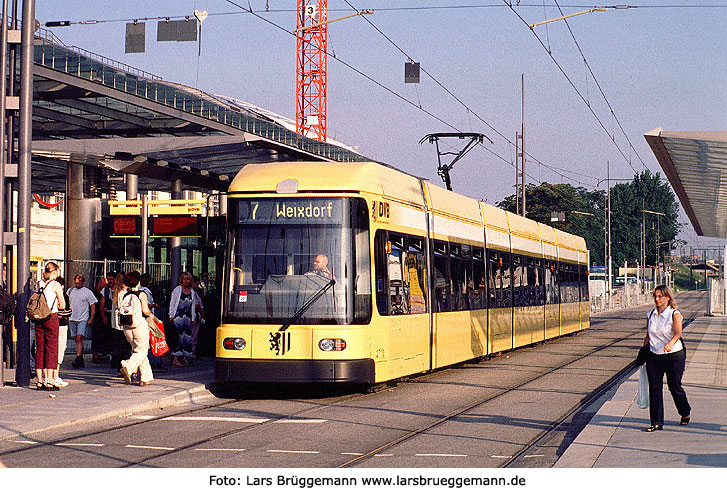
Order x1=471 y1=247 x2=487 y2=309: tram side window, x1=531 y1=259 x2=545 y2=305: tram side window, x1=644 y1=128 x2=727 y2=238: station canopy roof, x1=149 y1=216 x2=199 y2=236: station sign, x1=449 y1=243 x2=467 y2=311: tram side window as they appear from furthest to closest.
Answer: x1=531 y1=259 x2=545 y2=305: tram side window < x1=471 y1=247 x2=487 y2=309: tram side window < x1=149 y1=216 x2=199 y2=236: station sign < x1=449 y1=243 x2=467 y2=311: tram side window < x1=644 y1=128 x2=727 y2=238: station canopy roof

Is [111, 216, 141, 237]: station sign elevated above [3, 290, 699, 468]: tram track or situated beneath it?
elevated above

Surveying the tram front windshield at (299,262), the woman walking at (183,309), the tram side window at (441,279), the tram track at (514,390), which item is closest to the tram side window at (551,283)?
the tram track at (514,390)

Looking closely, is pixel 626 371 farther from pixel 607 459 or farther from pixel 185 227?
pixel 607 459

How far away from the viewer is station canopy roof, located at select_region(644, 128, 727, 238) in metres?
18.1

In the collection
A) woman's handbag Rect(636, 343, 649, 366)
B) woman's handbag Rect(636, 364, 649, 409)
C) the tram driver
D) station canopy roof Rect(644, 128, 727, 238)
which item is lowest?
woman's handbag Rect(636, 364, 649, 409)

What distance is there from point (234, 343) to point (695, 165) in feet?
37.5

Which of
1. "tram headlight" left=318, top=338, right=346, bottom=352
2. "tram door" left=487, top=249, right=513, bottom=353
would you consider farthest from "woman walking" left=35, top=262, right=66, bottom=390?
"tram door" left=487, top=249, right=513, bottom=353

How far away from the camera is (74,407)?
13.5m

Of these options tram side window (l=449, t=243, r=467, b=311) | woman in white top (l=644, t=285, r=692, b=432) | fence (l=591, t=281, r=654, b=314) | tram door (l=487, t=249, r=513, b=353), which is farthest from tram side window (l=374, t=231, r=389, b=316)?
fence (l=591, t=281, r=654, b=314)

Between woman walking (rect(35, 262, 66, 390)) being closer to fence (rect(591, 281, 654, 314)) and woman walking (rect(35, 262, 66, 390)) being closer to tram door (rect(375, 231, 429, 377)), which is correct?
tram door (rect(375, 231, 429, 377))

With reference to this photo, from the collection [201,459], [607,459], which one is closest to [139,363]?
[201,459]

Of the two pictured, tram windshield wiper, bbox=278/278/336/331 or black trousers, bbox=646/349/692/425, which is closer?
black trousers, bbox=646/349/692/425

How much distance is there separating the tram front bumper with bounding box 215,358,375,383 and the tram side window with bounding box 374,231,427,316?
1.03m

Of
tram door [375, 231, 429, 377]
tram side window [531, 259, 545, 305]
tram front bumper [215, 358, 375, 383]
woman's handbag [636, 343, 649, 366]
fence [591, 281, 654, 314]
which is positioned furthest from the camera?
fence [591, 281, 654, 314]
